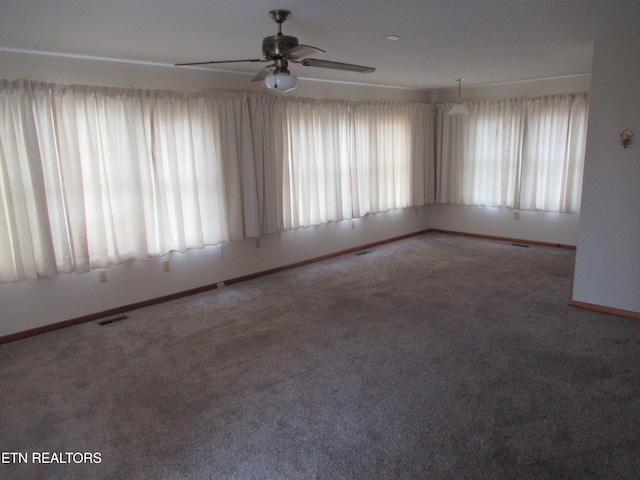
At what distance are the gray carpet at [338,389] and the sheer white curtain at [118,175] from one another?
2.61 feet

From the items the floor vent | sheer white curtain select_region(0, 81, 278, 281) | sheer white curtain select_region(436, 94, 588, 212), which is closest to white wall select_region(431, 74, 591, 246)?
sheer white curtain select_region(436, 94, 588, 212)

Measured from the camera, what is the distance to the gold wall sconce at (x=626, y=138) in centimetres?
370

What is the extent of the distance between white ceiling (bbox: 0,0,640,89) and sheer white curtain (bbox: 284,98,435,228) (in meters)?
1.21

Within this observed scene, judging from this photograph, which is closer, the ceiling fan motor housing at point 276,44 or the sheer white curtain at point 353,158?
the ceiling fan motor housing at point 276,44

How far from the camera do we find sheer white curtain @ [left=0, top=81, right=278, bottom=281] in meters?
3.70

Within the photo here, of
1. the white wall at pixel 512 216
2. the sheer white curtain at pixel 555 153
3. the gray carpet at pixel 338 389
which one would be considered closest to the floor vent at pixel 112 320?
the gray carpet at pixel 338 389

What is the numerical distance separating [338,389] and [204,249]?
279cm

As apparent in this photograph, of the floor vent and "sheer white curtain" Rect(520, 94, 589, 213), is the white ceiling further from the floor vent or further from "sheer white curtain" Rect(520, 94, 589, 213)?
the floor vent

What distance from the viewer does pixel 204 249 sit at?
16.6ft

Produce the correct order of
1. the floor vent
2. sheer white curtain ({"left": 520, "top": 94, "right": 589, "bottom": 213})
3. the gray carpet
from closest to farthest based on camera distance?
the gray carpet < the floor vent < sheer white curtain ({"left": 520, "top": 94, "right": 589, "bottom": 213})

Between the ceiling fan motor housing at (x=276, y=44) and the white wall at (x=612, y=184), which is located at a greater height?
the ceiling fan motor housing at (x=276, y=44)

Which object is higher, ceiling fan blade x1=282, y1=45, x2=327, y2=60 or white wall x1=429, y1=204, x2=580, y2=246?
ceiling fan blade x1=282, y1=45, x2=327, y2=60

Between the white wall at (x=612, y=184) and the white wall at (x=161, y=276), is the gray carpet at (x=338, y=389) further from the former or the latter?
the white wall at (x=612, y=184)

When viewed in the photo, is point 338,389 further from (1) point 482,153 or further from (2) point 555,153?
(1) point 482,153
